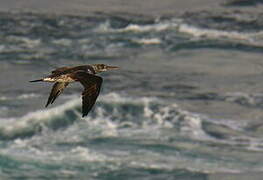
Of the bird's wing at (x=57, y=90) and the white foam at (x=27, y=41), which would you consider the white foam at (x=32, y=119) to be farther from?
the bird's wing at (x=57, y=90)

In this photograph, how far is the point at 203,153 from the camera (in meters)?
85.5

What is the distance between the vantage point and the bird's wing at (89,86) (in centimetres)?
2408

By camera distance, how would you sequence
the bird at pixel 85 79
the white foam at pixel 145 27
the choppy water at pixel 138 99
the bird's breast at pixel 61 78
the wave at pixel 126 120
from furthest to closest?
the white foam at pixel 145 27 < the wave at pixel 126 120 < the choppy water at pixel 138 99 < the bird's breast at pixel 61 78 < the bird at pixel 85 79

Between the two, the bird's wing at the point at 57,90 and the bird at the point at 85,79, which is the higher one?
the bird at the point at 85,79

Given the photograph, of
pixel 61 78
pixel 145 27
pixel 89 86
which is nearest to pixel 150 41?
pixel 145 27

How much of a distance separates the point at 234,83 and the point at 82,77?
78891 mm

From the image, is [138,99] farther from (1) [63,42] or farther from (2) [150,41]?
(2) [150,41]

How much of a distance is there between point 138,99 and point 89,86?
75.4 metres

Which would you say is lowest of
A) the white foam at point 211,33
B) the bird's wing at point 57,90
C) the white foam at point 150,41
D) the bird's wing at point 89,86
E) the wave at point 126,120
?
the wave at point 126,120

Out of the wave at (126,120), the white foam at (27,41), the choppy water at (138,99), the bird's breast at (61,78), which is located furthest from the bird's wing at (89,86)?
the white foam at (27,41)

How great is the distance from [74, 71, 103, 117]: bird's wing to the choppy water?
53.1 meters

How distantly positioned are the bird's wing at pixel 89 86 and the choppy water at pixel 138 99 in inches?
2092

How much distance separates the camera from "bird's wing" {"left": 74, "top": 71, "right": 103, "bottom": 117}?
79.0 feet

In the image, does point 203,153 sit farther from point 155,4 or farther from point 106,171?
point 155,4
